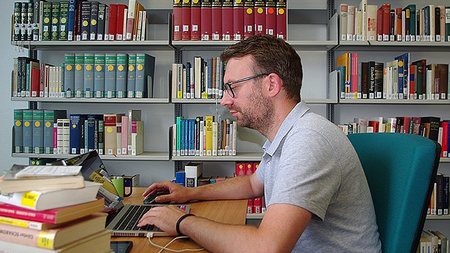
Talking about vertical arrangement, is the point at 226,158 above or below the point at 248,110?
below

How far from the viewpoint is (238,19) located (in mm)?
2633

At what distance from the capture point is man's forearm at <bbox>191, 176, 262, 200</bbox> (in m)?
1.59

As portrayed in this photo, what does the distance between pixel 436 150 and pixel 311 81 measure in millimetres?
2052

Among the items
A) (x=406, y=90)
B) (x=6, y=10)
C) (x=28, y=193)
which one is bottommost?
(x=28, y=193)

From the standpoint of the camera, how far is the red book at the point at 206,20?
2.64m

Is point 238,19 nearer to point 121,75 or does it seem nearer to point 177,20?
point 177,20

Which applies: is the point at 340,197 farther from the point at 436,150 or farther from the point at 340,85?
the point at 340,85

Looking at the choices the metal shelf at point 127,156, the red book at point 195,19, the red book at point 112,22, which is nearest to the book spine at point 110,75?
the red book at point 112,22

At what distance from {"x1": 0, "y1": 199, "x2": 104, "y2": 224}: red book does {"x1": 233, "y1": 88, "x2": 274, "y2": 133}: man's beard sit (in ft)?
2.43

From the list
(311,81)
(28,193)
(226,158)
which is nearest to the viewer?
(28,193)

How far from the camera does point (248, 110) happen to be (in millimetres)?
1382

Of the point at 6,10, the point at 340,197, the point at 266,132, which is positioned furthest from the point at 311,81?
the point at 6,10

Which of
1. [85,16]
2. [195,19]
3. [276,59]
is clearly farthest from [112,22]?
[276,59]

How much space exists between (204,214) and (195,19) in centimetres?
167
